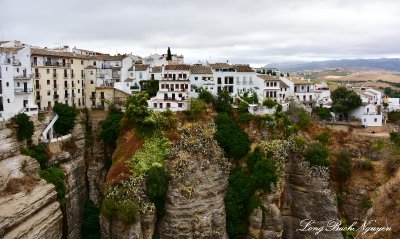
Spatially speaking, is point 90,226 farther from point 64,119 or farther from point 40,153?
point 64,119

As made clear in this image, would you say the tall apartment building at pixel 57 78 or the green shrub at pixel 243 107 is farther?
the tall apartment building at pixel 57 78

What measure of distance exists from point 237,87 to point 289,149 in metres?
14.6

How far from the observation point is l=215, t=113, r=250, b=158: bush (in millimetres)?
42688

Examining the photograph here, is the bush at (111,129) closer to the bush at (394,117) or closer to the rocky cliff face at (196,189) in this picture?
the rocky cliff face at (196,189)

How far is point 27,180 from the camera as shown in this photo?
34844 mm

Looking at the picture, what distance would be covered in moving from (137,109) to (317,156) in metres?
20.1

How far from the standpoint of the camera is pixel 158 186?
3556 cm

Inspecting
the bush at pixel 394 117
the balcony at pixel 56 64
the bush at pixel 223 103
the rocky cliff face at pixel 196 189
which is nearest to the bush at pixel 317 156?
the rocky cliff face at pixel 196 189

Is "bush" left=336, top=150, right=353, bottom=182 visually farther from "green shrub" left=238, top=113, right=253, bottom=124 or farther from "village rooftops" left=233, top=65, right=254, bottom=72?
"village rooftops" left=233, top=65, right=254, bottom=72

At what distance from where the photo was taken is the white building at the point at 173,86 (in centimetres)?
4849

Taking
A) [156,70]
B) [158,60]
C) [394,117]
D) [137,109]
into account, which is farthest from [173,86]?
[394,117]

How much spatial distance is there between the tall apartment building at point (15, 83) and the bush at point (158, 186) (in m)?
16.0

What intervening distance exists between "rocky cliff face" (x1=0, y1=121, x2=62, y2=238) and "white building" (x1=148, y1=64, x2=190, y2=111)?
16.3 meters

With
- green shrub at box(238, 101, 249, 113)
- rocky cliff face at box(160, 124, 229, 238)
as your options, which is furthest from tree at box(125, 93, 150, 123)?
green shrub at box(238, 101, 249, 113)
